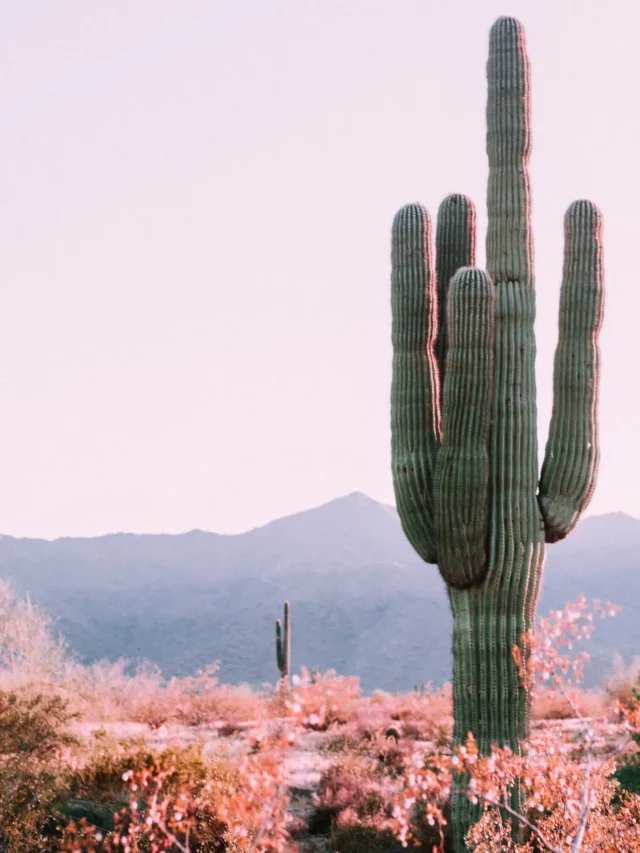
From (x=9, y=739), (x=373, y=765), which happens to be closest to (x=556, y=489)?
(x=373, y=765)

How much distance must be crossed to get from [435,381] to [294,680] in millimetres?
4681

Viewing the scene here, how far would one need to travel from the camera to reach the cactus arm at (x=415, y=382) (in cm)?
825

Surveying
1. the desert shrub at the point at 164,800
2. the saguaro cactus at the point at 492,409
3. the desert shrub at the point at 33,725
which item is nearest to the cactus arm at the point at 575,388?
the saguaro cactus at the point at 492,409

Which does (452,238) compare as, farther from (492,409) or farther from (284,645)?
(284,645)

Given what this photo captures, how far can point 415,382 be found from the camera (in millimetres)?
8398

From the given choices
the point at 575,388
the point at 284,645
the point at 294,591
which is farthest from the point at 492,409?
the point at 294,591

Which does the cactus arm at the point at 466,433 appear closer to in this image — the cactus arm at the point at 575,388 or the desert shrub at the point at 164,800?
the cactus arm at the point at 575,388

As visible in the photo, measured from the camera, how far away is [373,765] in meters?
11.0

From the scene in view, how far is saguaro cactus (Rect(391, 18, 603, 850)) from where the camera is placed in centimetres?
785

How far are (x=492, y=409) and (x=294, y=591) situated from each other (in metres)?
49.1

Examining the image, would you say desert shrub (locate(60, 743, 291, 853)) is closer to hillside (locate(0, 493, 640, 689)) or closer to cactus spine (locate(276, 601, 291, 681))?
cactus spine (locate(276, 601, 291, 681))

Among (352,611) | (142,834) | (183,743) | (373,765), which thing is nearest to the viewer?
(142,834)

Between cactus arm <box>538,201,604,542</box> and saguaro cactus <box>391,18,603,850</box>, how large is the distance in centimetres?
1

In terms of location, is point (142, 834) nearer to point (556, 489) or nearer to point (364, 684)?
point (556, 489)
